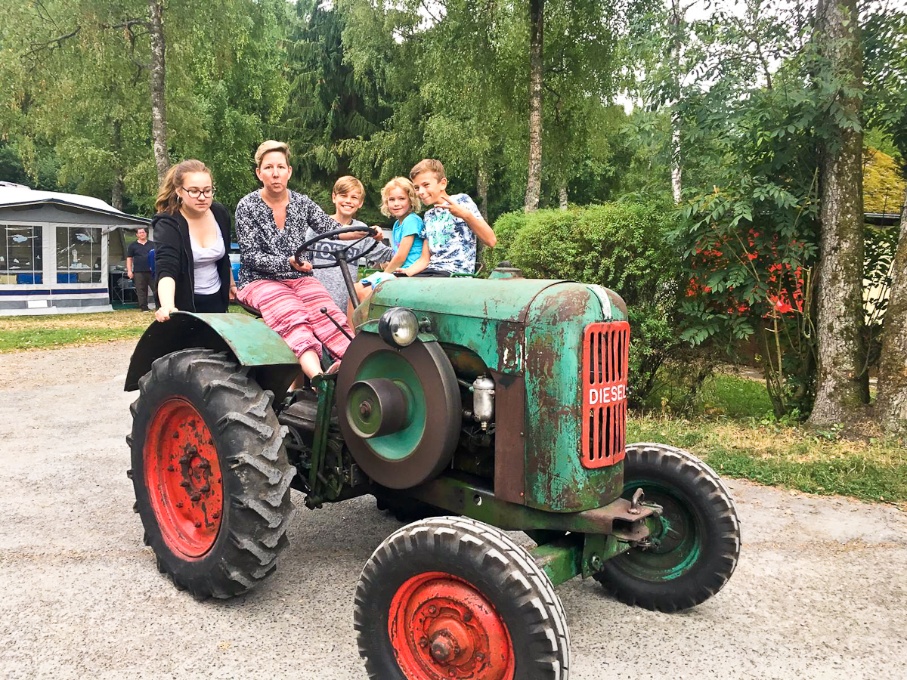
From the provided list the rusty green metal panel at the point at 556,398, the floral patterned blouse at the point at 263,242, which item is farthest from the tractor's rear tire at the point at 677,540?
the floral patterned blouse at the point at 263,242

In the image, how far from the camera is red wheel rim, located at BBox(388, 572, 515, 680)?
2.25 m

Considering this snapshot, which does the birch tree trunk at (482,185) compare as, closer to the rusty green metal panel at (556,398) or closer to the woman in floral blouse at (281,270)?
the woman in floral blouse at (281,270)

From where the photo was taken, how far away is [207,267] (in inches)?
161

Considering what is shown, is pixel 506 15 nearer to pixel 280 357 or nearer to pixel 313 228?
pixel 313 228

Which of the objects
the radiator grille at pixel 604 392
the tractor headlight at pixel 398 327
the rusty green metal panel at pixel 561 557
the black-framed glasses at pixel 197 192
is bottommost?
the rusty green metal panel at pixel 561 557

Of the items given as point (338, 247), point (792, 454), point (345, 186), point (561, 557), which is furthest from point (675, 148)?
point (561, 557)

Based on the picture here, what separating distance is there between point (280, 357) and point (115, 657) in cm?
129

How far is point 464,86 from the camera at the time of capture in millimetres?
15570

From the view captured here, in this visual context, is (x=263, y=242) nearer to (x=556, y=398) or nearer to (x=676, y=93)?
(x=556, y=398)

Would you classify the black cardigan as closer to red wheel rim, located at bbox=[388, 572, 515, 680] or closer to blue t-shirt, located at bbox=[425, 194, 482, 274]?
blue t-shirt, located at bbox=[425, 194, 482, 274]

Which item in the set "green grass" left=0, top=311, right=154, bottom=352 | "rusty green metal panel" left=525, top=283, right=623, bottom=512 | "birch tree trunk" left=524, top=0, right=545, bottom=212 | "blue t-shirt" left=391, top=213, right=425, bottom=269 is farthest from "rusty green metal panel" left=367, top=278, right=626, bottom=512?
"birch tree trunk" left=524, top=0, right=545, bottom=212

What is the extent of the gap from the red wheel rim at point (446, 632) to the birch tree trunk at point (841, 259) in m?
4.47

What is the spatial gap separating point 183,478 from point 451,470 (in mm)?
1308

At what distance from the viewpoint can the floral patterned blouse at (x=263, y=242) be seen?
3643mm
